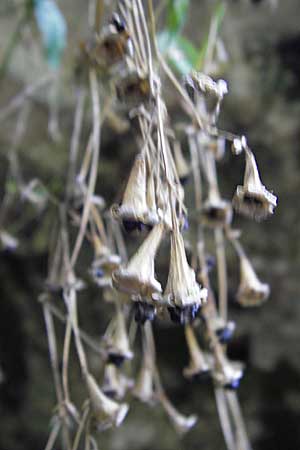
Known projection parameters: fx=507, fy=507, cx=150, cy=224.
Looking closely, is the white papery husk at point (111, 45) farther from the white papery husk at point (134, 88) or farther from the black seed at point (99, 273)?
the black seed at point (99, 273)

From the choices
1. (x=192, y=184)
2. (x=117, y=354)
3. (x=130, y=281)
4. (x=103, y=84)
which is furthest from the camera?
(x=192, y=184)

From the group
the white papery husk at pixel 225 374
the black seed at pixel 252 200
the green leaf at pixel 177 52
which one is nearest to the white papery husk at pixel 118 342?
the white papery husk at pixel 225 374

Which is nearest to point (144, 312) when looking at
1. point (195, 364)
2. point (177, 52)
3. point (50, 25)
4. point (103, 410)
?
point (103, 410)

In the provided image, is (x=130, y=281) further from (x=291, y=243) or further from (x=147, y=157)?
(x=291, y=243)

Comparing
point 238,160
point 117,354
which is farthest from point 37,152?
point 117,354

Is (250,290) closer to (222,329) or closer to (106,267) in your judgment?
(222,329)

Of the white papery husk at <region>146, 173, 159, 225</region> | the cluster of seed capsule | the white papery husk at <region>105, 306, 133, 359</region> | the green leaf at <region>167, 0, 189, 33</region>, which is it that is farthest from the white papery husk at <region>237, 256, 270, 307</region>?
the green leaf at <region>167, 0, 189, 33</region>
